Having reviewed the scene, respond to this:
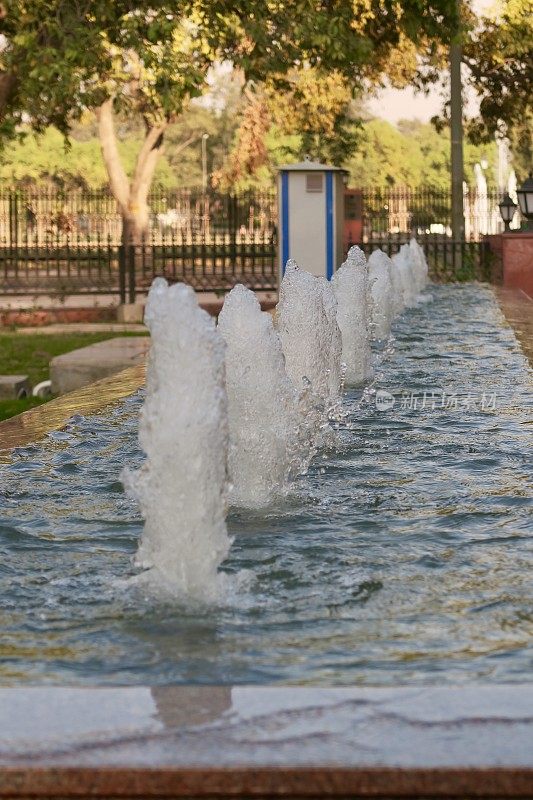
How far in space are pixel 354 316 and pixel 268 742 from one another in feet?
26.7

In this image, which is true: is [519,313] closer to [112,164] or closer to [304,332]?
[304,332]

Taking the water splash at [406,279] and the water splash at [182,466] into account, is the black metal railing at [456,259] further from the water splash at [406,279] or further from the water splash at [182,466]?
the water splash at [182,466]

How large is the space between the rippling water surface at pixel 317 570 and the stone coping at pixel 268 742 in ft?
1.63

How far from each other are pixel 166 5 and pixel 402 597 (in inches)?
483

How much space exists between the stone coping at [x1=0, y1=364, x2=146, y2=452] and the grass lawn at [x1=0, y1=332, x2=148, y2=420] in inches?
63.9

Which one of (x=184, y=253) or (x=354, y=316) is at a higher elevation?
(x=184, y=253)

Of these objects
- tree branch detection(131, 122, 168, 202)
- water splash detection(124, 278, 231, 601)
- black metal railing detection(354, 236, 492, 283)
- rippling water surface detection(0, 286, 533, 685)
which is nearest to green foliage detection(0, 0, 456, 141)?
black metal railing detection(354, 236, 492, 283)

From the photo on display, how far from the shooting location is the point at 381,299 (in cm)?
1278

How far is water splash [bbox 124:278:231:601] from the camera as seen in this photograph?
3.96 m

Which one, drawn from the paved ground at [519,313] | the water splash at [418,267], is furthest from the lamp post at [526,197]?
the water splash at [418,267]

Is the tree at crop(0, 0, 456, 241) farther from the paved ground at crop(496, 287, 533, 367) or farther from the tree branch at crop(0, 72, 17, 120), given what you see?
the paved ground at crop(496, 287, 533, 367)

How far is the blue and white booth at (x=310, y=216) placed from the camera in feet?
55.8

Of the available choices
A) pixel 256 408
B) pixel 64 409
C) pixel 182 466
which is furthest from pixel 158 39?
pixel 182 466

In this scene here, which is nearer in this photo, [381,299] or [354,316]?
[354,316]
